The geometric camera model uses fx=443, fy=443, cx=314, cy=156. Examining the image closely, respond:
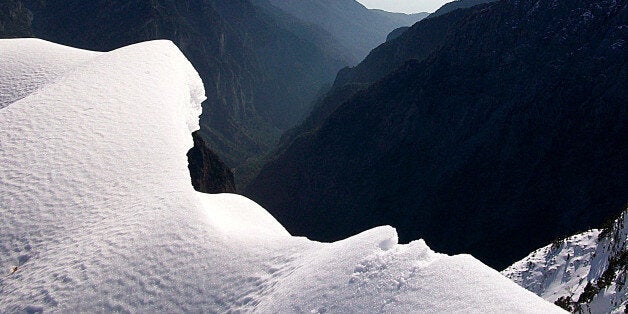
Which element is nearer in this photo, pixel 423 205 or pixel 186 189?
pixel 186 189

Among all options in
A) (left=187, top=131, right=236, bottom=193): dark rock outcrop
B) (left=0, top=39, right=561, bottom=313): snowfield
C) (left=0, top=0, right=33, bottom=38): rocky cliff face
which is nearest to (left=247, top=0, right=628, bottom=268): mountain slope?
(left=187, top=131, right=236, bottom=193): dark rock outcrop

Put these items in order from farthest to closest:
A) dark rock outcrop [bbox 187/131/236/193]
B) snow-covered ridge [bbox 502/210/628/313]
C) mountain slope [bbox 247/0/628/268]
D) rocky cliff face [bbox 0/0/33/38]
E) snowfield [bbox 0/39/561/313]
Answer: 1. rocky cliff face [bbox 0/0/33/38]
2. mountain slope [bbox 247/0/628/268]
3. dark rock outcrop [bbox 187/131/236/193]
4. snow-covered ridge [bbox 502/210/628/313]
5. snowfield [bbox 0/39/561/313]

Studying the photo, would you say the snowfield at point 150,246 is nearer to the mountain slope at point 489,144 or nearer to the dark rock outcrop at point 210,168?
the dark rock outcrop at point 210,168

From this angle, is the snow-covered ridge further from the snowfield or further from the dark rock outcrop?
the dark rock outcrop

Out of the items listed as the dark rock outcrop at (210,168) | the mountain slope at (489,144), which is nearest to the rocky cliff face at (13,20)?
the mountain slope at (489,144)

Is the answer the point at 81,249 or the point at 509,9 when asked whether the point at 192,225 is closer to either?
the point at 81,249

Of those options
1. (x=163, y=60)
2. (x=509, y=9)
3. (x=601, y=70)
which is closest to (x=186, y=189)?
(x=163, y=60)

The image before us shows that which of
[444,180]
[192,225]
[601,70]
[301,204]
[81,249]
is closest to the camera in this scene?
[81,249]
